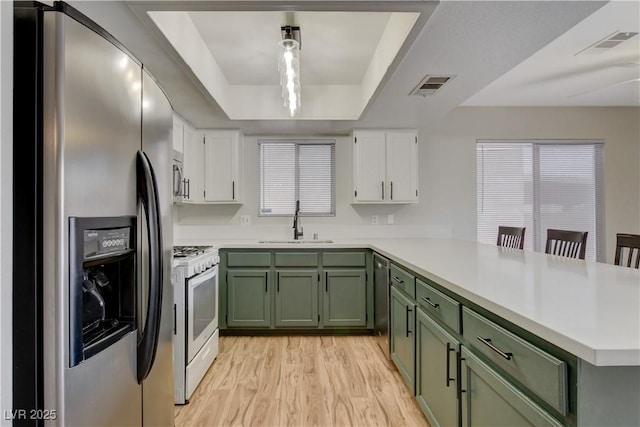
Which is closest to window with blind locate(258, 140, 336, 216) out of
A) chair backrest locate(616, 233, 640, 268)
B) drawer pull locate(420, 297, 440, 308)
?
drawer pull locate(420, 297, 440, 308)

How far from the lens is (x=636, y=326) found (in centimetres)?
87

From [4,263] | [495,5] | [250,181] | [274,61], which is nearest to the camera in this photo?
[4,263]

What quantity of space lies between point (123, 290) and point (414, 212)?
3.50 meters

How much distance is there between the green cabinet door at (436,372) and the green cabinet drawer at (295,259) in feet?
5.12

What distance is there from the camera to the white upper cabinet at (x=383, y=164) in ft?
12.4

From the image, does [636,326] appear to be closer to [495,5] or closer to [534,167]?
[495,5]

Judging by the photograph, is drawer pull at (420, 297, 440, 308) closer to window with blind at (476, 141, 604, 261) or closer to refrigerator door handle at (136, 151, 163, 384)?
refrigerator door handle at (136, 151, 163, 384)

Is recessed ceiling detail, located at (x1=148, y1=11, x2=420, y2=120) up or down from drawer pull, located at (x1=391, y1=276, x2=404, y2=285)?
up

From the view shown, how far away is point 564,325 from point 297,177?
11.1 ft

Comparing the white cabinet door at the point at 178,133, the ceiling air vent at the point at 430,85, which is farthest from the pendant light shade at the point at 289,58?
the white cabinet door at the point at 178,133

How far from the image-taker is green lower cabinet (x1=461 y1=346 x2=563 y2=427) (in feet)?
3.14

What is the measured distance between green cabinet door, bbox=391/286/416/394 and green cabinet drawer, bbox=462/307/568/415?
0.79 m

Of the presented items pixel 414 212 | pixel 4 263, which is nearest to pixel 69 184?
pixel 4 263

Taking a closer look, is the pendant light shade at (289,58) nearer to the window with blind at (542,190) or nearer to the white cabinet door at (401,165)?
the white cabinet door at (401,165)
